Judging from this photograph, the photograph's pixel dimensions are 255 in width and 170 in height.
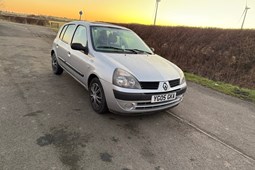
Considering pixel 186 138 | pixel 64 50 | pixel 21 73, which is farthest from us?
pixel 21 73

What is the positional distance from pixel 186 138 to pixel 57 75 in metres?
4.34

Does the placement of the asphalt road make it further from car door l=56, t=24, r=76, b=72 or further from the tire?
the tire

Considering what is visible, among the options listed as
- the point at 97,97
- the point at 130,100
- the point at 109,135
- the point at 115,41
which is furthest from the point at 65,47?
the point at 109,135

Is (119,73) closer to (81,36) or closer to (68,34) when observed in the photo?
(81,36)

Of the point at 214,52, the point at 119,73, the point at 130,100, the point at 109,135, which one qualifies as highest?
the point at 214,52

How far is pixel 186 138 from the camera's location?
128 inches

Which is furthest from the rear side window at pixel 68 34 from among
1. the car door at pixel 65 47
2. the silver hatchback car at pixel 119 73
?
the silver hatchback car at pixel 119 73

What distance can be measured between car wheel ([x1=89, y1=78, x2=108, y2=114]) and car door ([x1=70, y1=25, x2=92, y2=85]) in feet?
1.03

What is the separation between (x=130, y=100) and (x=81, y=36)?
221 cm

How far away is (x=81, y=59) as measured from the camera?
13.5 feet

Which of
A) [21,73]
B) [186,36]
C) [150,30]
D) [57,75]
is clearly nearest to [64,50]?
[57,75]

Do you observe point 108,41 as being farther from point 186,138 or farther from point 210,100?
point 210,100

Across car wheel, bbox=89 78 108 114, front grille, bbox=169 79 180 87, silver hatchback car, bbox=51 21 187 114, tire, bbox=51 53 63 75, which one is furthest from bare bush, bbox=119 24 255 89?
car wheel, bbox=89 78 108 114

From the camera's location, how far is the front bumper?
122 inches
